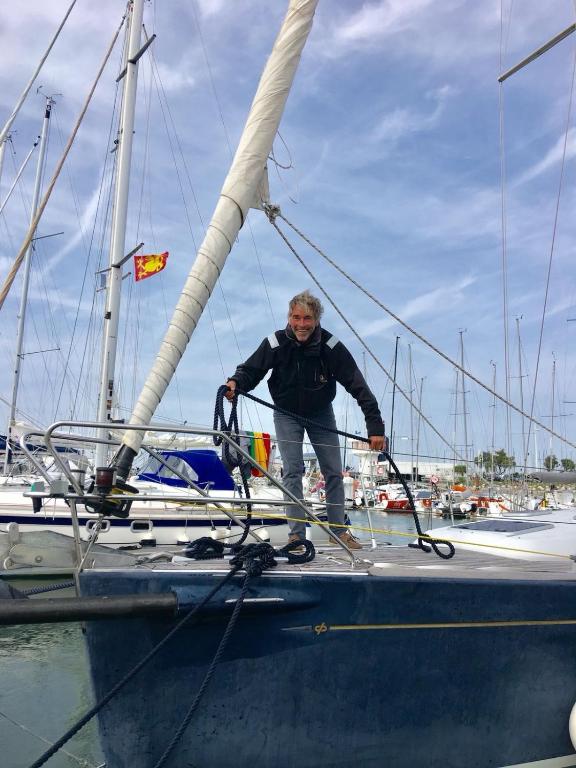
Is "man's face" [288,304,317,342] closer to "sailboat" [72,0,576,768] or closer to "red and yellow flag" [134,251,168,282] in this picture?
"sailboat" [72,0,576,768]

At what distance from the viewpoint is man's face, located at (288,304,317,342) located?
456 centimetres

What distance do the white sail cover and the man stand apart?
569 millimetres

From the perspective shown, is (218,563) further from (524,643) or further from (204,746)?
(524,643)

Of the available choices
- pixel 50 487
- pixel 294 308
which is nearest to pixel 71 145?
pixel 294 308

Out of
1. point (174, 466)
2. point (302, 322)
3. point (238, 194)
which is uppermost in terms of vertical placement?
point (238, 194)

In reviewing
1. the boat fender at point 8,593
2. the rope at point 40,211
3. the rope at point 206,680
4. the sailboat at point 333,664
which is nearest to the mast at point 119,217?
the rope at point 40,211

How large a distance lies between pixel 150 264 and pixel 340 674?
37.3 ft

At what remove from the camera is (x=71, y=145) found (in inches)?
421

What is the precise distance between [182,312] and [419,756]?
9.88 feet

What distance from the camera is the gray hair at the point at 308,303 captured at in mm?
4566

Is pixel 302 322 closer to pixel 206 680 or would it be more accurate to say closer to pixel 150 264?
pixel 206 680

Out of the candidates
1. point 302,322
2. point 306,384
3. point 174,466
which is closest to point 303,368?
point 306,384

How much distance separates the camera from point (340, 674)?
342 cm

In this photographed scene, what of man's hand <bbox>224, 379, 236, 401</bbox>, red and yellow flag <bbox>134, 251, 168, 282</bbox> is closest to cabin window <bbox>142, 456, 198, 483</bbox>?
red and yellow flag <bbox>134, 251, 168, 282</bbox>
